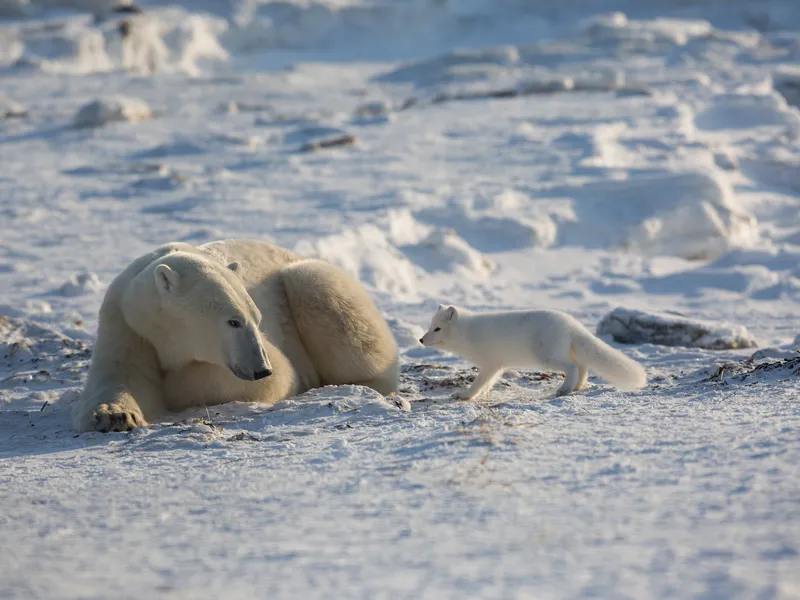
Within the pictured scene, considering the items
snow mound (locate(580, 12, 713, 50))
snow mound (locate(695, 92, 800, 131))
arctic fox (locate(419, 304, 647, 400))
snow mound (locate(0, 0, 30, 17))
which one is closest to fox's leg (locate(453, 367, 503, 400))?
arctic fox (locate(419, 304, 647, 400))

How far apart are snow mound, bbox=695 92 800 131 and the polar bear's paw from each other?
12.6 meters

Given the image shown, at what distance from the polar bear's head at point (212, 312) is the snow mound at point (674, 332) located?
2.99 metres

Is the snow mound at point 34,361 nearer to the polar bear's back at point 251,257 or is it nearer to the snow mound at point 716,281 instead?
the polar bear's back at point 251,257

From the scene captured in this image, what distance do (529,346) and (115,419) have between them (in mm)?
1960

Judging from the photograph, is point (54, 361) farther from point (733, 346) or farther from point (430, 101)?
point (430, 101)

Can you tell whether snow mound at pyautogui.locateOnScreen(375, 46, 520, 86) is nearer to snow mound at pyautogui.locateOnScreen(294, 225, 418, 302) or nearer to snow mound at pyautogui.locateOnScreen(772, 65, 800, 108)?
snow mound at pyautogui.locateOnScreen(772, 65, 800, 108)

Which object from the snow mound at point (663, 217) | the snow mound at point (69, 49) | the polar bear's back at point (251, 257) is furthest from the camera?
the snow mound at point (69, 49)

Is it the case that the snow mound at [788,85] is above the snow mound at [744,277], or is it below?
above

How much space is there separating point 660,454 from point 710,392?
52.4 inches

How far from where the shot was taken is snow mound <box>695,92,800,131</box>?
15633 mm

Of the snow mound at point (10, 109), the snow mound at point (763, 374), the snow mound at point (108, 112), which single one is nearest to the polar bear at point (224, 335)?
the snow mound at point (763, 374)

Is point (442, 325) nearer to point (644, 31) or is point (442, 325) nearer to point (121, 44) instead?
point (121, 44)

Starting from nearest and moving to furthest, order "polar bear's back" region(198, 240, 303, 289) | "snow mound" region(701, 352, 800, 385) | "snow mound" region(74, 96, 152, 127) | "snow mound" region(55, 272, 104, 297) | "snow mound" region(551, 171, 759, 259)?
1. "snow mound" region(701, 352, 800, 385)
2. "polar bear's back" region(198, 240, 303, 289)
3. "snow mound" region(55, 272, 104, 297)
4. "snow mound" region(551, 171, 759, 259)
5. "snow mound" region(74, 96, 152, 127)

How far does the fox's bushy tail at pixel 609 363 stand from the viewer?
15.5 ft
